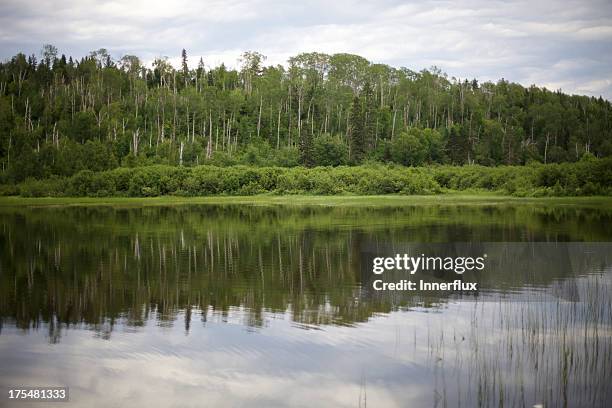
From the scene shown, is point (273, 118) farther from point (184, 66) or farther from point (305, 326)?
point (305, 326)

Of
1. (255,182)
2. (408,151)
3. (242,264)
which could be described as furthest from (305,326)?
(408,151)

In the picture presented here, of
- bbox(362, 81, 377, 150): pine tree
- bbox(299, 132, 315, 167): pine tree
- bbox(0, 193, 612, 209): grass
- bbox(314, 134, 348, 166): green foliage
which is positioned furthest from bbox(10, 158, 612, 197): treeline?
bbox(362, 81, 377, 150): pine tree

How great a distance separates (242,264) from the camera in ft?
79.2

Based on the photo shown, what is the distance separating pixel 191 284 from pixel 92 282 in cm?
318

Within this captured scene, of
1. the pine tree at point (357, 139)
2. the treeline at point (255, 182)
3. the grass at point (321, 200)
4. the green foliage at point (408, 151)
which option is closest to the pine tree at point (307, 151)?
the pine tree at point (357, 139)

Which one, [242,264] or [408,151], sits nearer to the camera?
[242,264]

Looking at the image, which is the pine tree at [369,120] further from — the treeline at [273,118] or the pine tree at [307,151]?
the pine tree at [307,151]

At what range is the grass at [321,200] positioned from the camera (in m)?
61.2

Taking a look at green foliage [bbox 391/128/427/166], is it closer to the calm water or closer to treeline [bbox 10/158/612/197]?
treeline [bbox 10/158/612/197]

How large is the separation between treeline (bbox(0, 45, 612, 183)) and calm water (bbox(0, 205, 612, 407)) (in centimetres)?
6217

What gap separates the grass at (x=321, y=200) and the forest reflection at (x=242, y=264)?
57.7 ft

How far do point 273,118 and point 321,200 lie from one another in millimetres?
40051

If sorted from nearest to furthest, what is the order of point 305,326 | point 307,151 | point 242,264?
1. point 305,326
2. point 242,264
3. point 307,151

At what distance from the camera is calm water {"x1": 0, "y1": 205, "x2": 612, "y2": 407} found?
1119 centimetres
